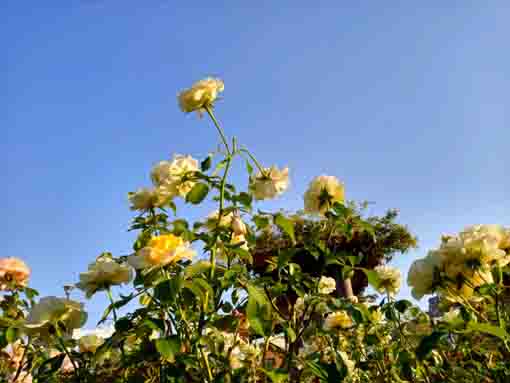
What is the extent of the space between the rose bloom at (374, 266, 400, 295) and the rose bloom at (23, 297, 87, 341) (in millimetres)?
1218

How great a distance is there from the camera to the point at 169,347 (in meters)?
0.99

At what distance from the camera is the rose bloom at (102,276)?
1200 mm

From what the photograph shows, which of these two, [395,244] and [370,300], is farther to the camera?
[395,244]

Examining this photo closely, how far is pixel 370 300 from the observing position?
2229mm

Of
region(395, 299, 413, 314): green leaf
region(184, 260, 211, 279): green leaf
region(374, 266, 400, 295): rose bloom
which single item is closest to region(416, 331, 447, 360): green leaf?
region(395, 299, 413, 314): green leaf

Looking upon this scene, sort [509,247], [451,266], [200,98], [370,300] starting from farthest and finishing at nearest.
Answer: [370,300] < [200,98] < [509,247] < [451,266]

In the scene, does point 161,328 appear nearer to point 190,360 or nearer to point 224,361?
point 190,360

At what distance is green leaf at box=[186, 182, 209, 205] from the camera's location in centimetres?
134

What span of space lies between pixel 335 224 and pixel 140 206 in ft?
2.21

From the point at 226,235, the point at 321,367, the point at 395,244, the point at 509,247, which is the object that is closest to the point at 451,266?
the point at 509,247

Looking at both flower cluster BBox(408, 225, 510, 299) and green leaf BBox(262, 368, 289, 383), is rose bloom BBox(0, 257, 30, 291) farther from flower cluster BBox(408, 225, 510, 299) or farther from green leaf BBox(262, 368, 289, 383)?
flower cluster BBox(408, 225, 510, 299)

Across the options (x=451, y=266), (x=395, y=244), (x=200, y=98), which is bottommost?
(x=451, y=266)

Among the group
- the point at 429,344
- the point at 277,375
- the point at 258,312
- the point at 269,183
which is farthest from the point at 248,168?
the point at 429,344

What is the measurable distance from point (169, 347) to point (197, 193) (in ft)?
1.65
